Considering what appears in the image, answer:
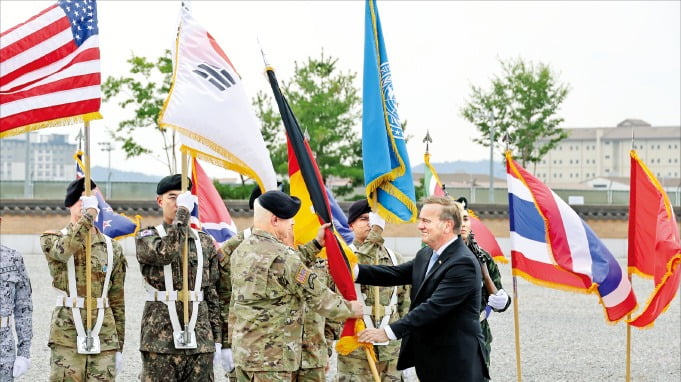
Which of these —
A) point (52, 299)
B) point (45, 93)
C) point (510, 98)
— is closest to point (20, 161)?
point (510, 98)

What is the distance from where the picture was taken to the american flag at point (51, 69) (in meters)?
6.83

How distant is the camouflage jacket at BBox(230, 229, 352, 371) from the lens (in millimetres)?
5445

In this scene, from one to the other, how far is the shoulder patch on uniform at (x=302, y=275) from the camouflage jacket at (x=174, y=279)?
1.31 metres

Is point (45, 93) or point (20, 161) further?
point (20, 161)

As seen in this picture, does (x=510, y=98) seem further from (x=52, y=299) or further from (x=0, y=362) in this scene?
(x=0, y=362)

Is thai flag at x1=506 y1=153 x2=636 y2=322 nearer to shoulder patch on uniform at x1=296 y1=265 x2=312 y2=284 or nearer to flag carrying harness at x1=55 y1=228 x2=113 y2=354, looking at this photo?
shoulder patch on uniform at x1=296 y1=265 x2=312 y2=284

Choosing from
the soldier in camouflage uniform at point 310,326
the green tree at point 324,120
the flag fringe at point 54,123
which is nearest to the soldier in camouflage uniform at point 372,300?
the soldier in camouflage uniform at point 310,326

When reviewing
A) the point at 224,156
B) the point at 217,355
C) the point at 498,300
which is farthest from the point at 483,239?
the point at 224,156

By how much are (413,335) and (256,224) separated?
3.92 ft

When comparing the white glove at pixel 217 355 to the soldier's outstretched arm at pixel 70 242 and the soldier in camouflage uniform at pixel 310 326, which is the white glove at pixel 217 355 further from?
the soldier's outstretched arm at pixel 70 242

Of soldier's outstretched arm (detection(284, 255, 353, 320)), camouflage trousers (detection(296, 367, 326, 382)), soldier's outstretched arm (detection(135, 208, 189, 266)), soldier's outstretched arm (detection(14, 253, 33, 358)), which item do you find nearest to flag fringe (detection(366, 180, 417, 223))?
camouflage trousers (detection(296, 367, 326, 382))

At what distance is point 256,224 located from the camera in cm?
562

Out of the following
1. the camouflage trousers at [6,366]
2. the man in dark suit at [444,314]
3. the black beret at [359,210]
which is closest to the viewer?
the man in dark suit at [444,314]

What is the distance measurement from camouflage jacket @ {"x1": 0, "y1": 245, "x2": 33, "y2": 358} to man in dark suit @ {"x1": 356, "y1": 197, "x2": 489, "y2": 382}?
229cm
